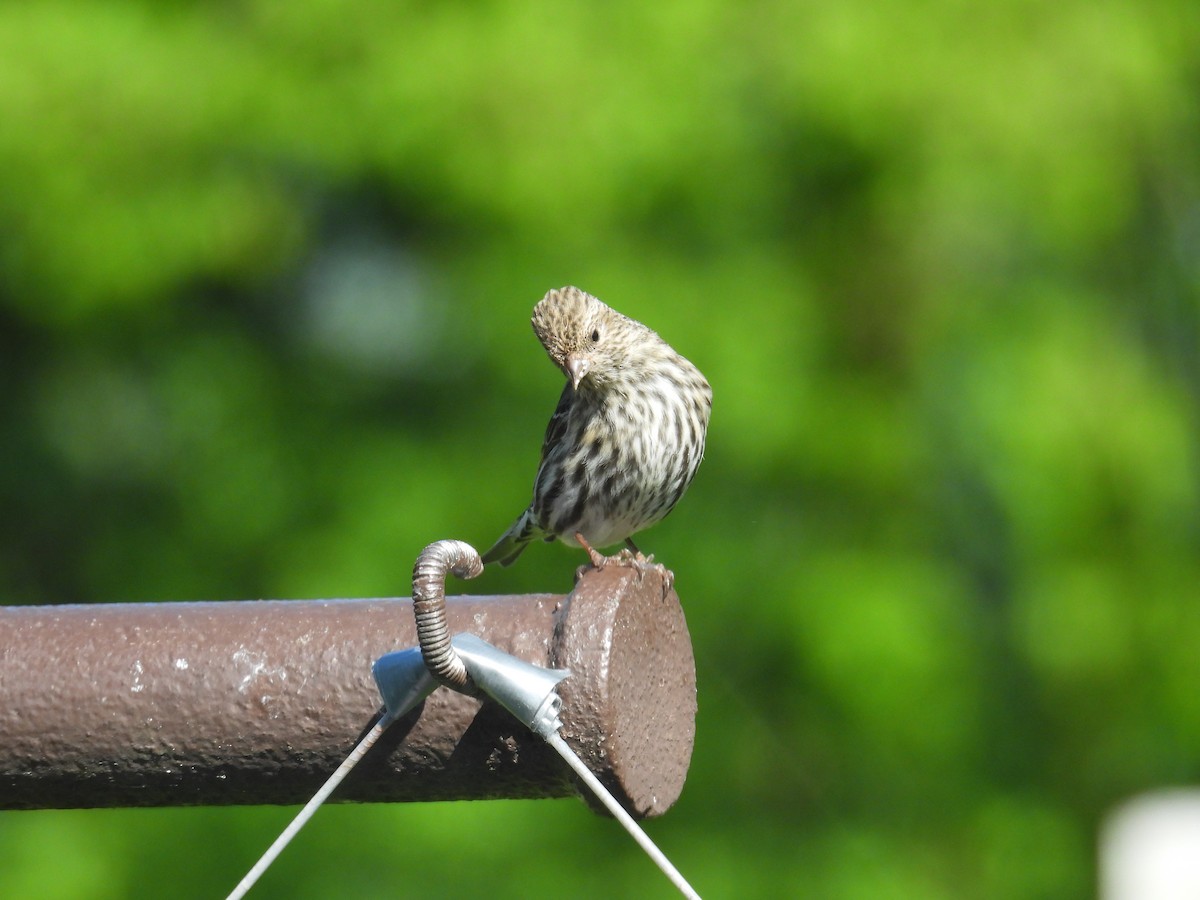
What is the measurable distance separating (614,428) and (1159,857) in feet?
6.17

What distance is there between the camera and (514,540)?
492 cm

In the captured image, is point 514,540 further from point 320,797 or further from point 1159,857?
point 320,797

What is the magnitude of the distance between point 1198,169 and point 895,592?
7.49 ft

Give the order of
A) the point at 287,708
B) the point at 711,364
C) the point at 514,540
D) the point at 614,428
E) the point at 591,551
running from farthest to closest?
the point at 711,364
the point at 514,540
the point at 614,428
the point at 591,551
the point at 287,708

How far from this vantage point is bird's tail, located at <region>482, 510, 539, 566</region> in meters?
4.79

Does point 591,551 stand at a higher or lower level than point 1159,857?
higher

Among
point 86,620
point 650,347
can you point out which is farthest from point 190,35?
point 86,620

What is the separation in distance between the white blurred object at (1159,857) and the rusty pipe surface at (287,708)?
3.93ft

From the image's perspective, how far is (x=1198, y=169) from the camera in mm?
6836

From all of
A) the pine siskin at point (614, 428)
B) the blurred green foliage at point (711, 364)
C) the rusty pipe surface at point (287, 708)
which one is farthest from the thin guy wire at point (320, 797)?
the blurred green foliage at point (711, 364)

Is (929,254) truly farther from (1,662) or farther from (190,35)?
(1,662)

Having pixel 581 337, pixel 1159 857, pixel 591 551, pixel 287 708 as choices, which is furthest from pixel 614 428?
pixel 287 708

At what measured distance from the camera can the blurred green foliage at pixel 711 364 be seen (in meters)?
5.81

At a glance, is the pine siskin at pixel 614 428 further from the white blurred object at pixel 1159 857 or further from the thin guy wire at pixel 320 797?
the thin guy wire at pixel 320 797
